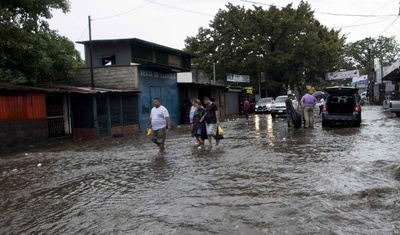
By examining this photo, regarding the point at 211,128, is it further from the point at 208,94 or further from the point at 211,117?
the point at 208,94

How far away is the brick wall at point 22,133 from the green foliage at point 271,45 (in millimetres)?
28697

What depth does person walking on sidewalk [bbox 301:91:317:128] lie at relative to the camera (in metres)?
18.0

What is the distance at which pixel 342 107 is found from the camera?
61.1 ft

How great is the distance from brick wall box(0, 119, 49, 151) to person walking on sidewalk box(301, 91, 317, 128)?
38.7 ft

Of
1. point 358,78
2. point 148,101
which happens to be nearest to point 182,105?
point 148,101

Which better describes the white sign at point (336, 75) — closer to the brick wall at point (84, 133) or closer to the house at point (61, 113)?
the house at point (61, 113)

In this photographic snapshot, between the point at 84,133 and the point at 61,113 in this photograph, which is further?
the point at 84,133

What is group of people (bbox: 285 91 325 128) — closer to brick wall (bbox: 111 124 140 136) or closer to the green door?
brick wall (bbox: 111 124 140 136)

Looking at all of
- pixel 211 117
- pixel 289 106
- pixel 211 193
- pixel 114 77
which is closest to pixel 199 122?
pixel 211 117

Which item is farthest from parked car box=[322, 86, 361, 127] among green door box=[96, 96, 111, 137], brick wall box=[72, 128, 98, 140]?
brick wall box=[72, 128, 98, 140]

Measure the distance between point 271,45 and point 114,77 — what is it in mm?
24832

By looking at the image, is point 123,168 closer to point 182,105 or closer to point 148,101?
point 148,101

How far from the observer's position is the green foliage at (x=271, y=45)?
41656mm

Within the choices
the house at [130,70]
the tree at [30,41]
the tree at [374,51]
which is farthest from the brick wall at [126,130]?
the tree at [374,51]
